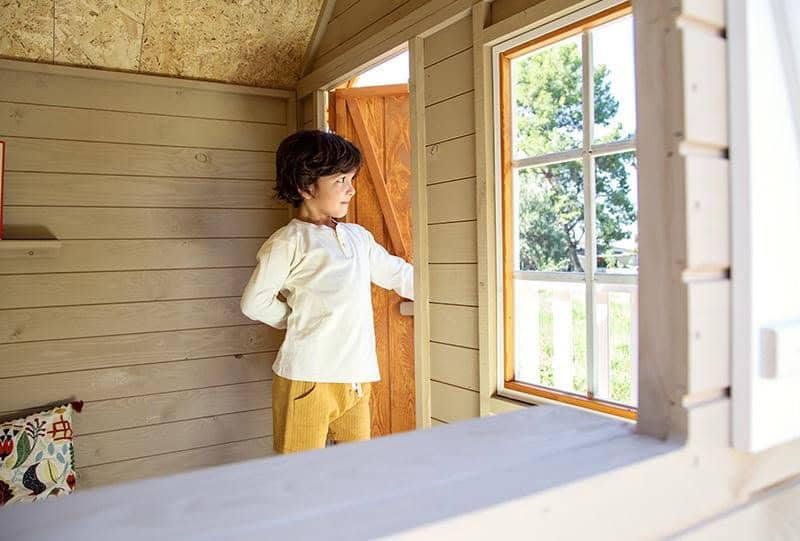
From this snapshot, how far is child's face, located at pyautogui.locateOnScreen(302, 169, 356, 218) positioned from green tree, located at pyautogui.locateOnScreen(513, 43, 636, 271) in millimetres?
677

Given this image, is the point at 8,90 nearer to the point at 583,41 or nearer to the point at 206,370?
the point at 206,370

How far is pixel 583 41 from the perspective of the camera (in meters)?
1.59

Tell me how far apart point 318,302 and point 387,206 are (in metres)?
0.70

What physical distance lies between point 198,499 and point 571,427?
17.2 inches

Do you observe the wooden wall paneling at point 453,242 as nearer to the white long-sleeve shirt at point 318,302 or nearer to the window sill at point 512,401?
the white long-sleeve shirt at point 318,302

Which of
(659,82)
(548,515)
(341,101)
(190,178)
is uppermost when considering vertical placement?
(341,101)

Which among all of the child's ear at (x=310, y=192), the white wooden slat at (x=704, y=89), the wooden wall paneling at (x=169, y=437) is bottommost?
the wooden wall paneling at (x=169, y=437)

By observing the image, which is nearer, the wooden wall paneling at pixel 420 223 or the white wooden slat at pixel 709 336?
the white wooden slat at pixel 709 336

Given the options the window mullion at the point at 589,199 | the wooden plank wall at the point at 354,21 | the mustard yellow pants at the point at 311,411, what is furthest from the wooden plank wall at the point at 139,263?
the window mullion at the point at 589,199

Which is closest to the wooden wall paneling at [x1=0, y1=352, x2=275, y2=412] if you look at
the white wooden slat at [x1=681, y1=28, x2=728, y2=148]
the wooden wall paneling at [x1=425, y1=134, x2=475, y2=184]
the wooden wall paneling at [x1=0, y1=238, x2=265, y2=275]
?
the wooden wall paneling at [x1=0, y1=238, x2=265, y2=275]

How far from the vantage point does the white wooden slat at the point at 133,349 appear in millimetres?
2400

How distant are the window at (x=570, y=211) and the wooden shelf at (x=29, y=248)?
169 cm

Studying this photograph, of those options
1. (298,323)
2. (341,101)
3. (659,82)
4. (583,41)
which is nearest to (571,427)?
(659,82)

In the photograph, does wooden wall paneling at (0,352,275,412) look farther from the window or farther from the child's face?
the window
